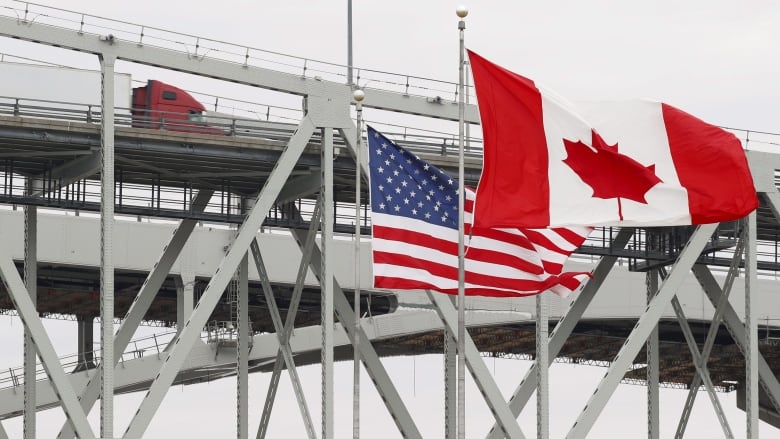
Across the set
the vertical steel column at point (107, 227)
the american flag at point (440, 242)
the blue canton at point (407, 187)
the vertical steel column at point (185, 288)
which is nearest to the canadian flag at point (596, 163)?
the american flag at point (440, 242)

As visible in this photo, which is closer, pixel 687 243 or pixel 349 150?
pixel 349 150

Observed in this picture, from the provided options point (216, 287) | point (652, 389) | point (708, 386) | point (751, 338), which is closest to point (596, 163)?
point (216, 287)

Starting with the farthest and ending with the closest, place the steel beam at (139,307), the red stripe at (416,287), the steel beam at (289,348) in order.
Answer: the steel beam at (139,307), the steel beam at (289,348), the red stripe at (416,287)

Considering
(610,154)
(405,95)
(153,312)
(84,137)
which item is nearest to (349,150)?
(405,95)

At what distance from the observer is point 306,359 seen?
88875 millimetres

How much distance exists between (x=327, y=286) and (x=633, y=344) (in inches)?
442

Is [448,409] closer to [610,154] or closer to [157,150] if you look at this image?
[157,150]

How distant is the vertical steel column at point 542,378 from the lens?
55.0m

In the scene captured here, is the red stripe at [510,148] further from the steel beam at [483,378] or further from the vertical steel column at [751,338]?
the vertical steel column at [751,338]

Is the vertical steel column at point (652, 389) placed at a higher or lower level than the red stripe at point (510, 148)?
lower

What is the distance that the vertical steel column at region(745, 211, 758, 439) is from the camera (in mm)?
59125

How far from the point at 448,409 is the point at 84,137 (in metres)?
13.8

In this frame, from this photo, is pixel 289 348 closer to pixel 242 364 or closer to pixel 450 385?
pixel 242 364

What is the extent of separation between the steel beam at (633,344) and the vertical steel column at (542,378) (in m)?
1.46
